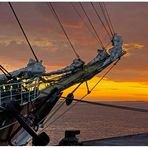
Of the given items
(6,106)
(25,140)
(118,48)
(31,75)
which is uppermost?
(118,48)

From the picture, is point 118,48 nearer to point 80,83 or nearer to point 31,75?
point 80,83

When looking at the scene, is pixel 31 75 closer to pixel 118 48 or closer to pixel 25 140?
pixel 25 140

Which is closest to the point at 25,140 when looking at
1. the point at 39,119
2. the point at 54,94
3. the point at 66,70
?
the point at 39,119

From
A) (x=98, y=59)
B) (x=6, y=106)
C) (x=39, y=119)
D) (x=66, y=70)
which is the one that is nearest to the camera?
(x=6, y=106)

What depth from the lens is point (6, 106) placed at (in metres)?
17.0

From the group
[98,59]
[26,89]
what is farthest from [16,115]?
[98,59]

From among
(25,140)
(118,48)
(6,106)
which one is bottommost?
(25,140)

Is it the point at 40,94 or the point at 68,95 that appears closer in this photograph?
the point at 40,94

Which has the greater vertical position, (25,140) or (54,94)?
(54,94)

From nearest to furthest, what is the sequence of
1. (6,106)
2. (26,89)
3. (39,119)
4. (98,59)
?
(6,106), (26,89), (39,119), (98,59)

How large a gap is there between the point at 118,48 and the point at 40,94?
20.8 ft

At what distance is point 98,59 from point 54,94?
4.32 m

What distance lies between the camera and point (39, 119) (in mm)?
22734

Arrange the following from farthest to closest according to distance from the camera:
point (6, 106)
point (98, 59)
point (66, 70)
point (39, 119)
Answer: point (98, 59) < point (66, 70) < point (39, 119) < point (6, 106)
